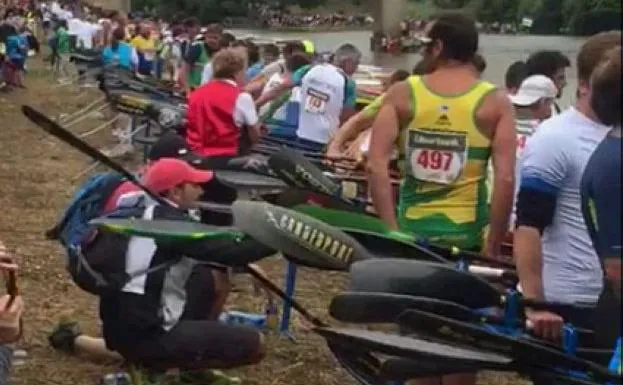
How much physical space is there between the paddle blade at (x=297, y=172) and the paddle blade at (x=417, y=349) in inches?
108

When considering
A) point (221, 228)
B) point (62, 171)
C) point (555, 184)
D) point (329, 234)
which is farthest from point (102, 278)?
point (62, 171)

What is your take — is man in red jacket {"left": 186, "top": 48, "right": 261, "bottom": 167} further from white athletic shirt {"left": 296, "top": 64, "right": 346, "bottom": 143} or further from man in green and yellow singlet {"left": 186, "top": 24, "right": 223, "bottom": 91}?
man in green and yellow singlet {"left": 186, "top": 24, "right": 223, "bottom": 91}

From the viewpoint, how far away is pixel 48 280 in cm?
881

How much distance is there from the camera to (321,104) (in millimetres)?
10742

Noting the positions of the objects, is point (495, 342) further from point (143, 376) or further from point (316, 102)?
point (316, 102)

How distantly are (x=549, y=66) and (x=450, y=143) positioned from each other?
11.3 feet

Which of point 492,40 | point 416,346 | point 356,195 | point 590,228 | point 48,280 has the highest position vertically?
point 590,228

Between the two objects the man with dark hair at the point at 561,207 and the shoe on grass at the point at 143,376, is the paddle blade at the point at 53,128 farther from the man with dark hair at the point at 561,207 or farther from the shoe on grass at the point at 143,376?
the shoe on grass at the point at 143,376

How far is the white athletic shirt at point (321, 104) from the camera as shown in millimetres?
10750

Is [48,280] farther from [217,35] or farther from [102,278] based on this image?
[217,35]

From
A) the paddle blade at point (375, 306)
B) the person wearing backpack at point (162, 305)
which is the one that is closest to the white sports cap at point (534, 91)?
the person wearing backpack at point (162, 305)

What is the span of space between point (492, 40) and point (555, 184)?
101ft

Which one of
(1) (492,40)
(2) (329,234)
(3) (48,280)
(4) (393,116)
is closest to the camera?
(2) (329,234)

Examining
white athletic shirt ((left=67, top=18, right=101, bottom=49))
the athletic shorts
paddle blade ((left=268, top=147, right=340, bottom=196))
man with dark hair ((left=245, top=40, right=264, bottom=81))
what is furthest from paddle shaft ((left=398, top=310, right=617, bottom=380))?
white athletic shirt ((left=67, top=18, right=101, bottom=49))
